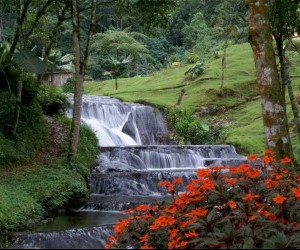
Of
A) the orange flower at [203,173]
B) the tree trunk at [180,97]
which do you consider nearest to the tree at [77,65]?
the orange flower at [203,173]

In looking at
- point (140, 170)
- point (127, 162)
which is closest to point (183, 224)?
point (140, 170)

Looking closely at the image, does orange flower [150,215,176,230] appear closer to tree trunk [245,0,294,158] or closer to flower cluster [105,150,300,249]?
flower cluster [105,150,300,249]

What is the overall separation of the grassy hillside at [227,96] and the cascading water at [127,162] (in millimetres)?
1605

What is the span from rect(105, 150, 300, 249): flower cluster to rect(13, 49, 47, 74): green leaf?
540cm

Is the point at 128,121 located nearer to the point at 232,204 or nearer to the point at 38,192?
the point at 38,192

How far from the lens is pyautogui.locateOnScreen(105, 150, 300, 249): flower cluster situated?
3.60 meters

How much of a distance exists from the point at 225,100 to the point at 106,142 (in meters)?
7.54

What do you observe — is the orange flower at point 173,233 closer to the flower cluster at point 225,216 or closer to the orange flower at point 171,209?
the flower cluster at point 225,216

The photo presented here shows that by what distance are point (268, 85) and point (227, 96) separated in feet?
61.6

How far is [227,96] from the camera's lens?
24094 millimetres

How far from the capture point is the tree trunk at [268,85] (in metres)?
5.43

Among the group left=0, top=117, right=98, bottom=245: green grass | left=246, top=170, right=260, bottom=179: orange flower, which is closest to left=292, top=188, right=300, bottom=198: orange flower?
left=246, top=170, right=260, bottom=179: orange flower

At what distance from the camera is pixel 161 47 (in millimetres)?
49688

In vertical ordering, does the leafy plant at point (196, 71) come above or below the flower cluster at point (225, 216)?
above
